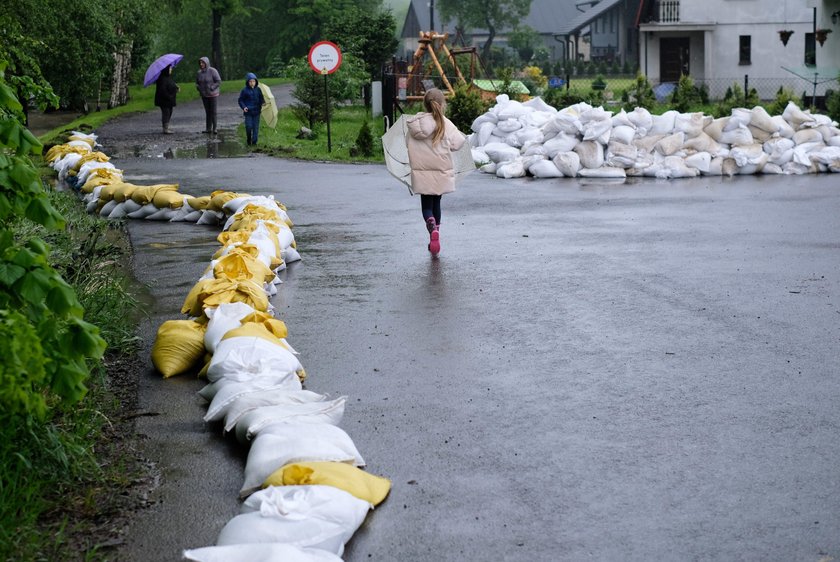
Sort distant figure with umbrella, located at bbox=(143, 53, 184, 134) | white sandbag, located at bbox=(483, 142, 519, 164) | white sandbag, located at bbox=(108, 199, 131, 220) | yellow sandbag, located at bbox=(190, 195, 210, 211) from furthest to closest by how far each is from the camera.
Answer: distant figure with umbrella, located at bbox=(143, 53, 184, 134)
white sandbag, located at bbox=(483, 142, 519, 164)
white sandbag, located at bbox=(108, 199, 131, 220)
yellow sandbag, located at bbox=(190, 195, 210, 211)

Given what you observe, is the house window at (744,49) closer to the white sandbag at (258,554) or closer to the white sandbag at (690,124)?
the white sandbag at (690,124)

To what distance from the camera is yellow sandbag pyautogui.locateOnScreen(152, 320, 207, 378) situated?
7820mm

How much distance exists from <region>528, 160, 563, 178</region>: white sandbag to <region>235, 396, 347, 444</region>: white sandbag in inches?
599

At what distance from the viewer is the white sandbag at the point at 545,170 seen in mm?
21250

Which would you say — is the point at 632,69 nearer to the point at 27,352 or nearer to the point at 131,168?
the point at 131,168

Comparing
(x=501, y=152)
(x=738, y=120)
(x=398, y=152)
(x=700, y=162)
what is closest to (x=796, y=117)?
(x=738, y=120)

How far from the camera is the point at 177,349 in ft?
25.9

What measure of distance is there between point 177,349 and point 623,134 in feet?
48.2

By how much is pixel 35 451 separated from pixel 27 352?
61.8 inches

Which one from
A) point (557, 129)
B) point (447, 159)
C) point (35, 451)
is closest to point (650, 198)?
point (557, 129)

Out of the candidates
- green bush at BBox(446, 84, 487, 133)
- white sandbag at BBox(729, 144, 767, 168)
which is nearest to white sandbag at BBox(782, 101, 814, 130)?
white sandbag at BBox(729, 144, 767, 168)

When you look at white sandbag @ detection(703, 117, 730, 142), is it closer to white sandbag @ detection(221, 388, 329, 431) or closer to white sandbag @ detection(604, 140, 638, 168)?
white sandbag @ detection(604, 140, 638, 168)

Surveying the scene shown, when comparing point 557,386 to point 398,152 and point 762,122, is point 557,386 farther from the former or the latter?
point 762,122

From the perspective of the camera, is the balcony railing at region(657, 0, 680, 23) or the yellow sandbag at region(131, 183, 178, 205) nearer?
the yellow sandbag at region(131, 183, 178, 205)
